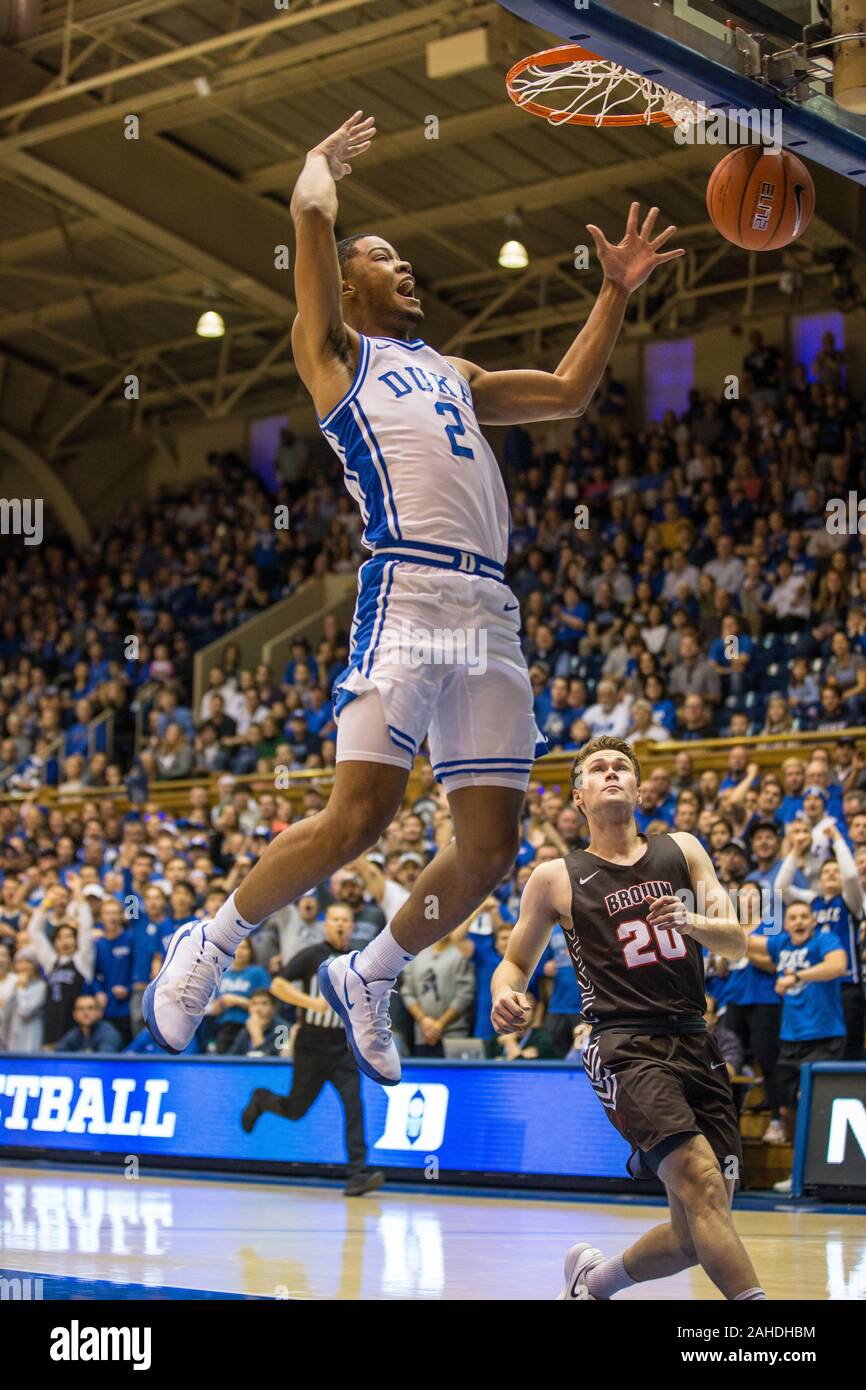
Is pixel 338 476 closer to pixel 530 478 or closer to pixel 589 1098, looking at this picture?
pixel 530 478

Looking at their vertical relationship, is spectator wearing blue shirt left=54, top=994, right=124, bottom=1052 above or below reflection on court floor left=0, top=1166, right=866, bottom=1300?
above

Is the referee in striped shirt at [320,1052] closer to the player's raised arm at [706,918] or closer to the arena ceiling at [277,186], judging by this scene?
the player's raised arm at [706,918]

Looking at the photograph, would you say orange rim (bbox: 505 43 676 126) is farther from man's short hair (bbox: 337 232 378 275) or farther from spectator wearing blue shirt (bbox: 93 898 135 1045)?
spectator wearing blue shirt (bbox: 93 898 135 1045)

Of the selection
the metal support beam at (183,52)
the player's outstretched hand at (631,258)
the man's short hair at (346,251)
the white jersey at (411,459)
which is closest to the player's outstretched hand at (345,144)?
the man's short hair at (346,251)

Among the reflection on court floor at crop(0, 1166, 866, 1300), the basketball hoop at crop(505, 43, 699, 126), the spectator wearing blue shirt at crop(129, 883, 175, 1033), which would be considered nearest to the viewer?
the reflection on court floor at crop(0, 1166, 866, 1300)

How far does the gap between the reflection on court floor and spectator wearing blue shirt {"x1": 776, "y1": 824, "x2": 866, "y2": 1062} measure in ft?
5.04

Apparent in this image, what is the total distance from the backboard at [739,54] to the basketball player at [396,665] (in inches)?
69.4

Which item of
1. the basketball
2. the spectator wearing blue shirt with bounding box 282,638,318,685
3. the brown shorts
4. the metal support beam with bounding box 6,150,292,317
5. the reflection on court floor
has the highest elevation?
the metal support beam with bounding box 6,150,292,317

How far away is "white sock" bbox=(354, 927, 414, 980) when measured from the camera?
5719 millimetres

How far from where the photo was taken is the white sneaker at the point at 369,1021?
5.73m

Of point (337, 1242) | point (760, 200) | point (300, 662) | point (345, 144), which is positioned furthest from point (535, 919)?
point (300, 662)

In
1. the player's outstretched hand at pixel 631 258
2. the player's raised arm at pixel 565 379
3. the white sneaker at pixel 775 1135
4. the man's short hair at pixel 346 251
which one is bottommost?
the white sneaker at pixel 775 1135

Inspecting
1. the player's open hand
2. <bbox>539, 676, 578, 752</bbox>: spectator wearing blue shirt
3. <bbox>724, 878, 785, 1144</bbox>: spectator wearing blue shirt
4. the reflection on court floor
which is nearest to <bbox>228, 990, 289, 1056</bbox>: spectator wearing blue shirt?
the reflection on court floor
